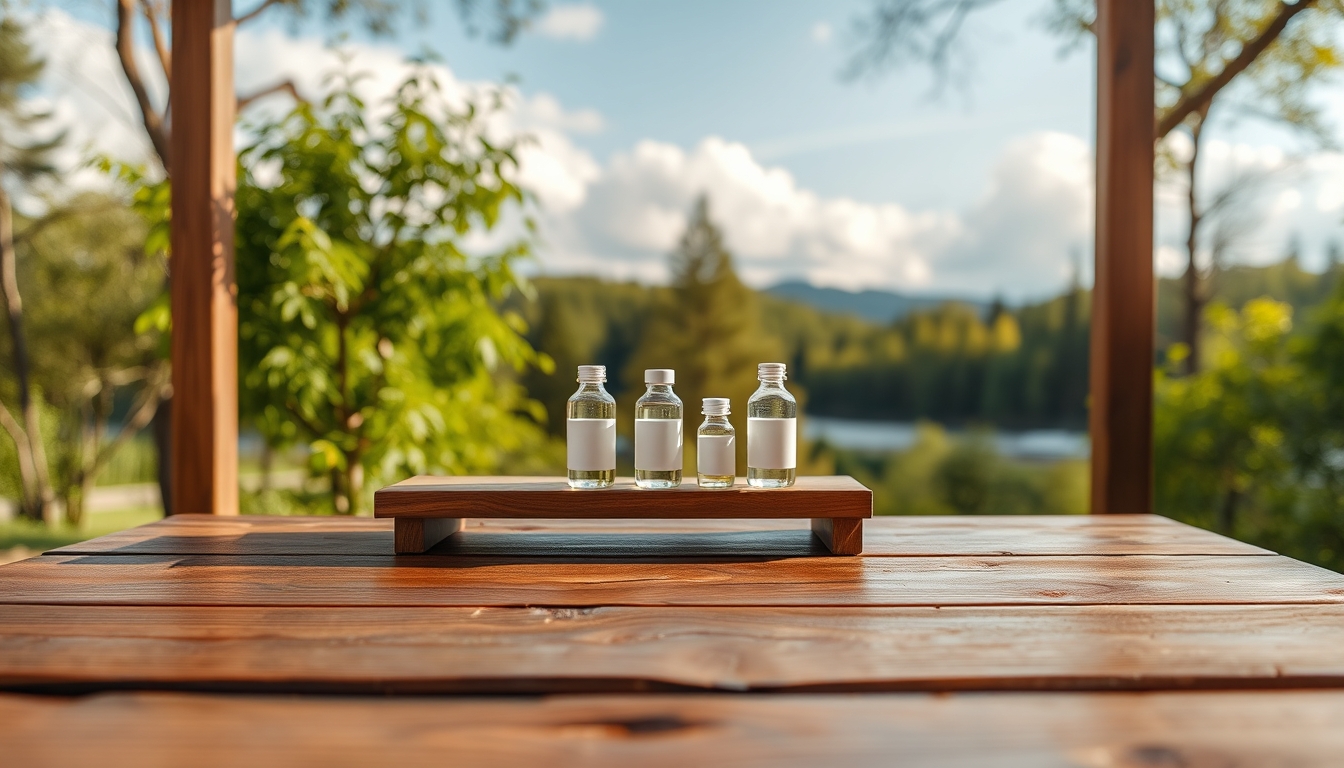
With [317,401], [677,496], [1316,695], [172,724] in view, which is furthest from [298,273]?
[1316,695]

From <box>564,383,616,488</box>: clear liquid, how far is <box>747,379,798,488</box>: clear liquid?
20cm

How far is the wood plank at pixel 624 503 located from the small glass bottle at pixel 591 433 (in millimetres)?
54

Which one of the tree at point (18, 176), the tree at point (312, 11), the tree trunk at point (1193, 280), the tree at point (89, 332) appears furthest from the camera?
the tree at point (89, 332)

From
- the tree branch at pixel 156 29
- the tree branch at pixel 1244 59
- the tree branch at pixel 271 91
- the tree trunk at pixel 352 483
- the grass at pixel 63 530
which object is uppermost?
the tree branch at pixel 156 29

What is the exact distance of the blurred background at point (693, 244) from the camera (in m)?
2.22

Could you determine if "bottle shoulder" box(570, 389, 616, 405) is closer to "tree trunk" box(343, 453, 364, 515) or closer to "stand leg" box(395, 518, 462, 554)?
"stand leg" box(395, 518, 462, 554)

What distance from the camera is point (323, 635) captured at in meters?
0.80

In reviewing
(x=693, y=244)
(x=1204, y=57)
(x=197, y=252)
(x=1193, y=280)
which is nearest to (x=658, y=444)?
(x=197, y=252)

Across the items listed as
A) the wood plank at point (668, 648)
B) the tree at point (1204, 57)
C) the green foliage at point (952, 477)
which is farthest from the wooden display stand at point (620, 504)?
the green foliage at point (952, 477)

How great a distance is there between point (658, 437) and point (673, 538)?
20 centimetres

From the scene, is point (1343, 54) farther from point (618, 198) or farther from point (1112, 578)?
point (618, 198)

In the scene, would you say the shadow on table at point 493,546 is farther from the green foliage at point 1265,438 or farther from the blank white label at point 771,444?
Result: the green foliage at point 1265,438

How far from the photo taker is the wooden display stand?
1.12 meters

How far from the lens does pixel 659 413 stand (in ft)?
3.86
